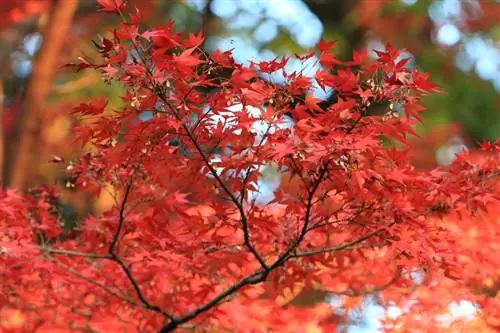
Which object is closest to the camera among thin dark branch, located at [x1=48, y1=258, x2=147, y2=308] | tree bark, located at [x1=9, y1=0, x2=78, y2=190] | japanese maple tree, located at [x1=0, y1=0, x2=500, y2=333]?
japanese maple tree, located at [x1=0, y1=0, x2=500, y2=333]

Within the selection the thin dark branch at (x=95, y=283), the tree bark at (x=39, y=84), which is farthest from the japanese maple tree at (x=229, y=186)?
the tree bark at (x=39, y=84)

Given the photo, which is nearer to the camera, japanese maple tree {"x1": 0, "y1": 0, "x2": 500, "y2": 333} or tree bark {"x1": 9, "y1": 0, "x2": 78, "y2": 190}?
japanese maple tree {"x1": 0, "y1": 0, "x2": 500, "y2": 333}

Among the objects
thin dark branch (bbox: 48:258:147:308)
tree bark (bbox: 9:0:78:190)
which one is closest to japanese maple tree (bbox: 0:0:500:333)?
thin dark branch (bbox: 48:258:147:308)

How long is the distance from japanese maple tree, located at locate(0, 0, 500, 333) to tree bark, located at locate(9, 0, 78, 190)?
2240mm

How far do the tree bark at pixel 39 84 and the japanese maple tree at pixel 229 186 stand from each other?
88.2 inches

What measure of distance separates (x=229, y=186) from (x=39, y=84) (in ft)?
11.7

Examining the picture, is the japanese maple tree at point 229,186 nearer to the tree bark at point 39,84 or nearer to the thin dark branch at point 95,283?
the thin dark branch at point 95,283

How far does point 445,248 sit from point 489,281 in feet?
3.50

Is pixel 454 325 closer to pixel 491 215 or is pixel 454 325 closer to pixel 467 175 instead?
pixel 491 215

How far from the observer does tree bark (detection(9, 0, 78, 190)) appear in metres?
5.43

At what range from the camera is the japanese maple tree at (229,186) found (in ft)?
6.86

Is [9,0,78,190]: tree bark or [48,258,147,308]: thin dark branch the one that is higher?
[9,0,78,190]: tree bark

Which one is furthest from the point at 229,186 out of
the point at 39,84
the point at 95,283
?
the point at 39,84

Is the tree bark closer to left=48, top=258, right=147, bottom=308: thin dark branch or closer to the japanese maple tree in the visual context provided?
the japanese maple tree
